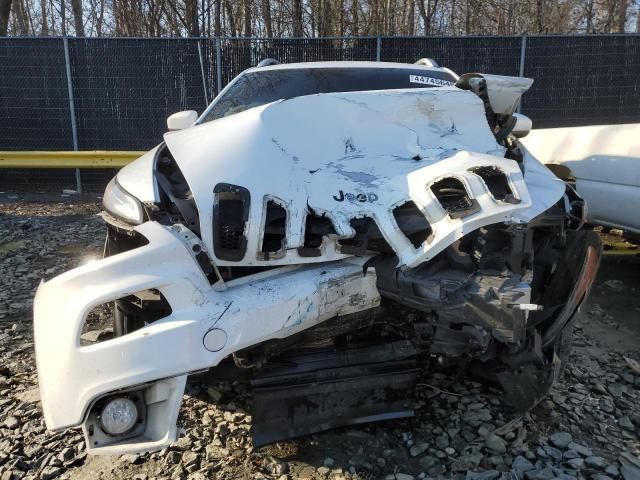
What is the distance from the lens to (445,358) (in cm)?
246

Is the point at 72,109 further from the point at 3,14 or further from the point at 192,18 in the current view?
the point at 192,18

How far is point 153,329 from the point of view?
184cm

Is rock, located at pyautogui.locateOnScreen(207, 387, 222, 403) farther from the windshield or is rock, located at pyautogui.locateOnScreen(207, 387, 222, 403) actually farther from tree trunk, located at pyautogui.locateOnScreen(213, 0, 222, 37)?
A: tree trunk, located at pyautogui.locateOnScreen(213, 0, 222, 37)

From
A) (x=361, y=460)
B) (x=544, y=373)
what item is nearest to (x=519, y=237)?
(x=544, y=373)

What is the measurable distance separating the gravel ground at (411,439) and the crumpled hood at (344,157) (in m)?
0.90

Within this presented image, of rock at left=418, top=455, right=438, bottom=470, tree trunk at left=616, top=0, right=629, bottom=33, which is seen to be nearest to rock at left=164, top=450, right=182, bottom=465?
rock at left=418, top=455, right=438, bottom=470

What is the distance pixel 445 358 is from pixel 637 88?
8.11 meters

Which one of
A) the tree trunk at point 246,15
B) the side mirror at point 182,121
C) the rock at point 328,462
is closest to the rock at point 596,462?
the rock at point 328,462

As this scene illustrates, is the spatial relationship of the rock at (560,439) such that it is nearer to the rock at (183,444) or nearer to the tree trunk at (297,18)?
the rock at (183,444)

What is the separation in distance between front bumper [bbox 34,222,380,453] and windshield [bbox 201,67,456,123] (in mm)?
1937

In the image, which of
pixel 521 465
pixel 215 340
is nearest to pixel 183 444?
pixel 215 340

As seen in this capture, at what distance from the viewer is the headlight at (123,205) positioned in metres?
Answer: 2.29

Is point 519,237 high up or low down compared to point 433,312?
up

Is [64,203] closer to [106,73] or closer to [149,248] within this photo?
[106,73]
